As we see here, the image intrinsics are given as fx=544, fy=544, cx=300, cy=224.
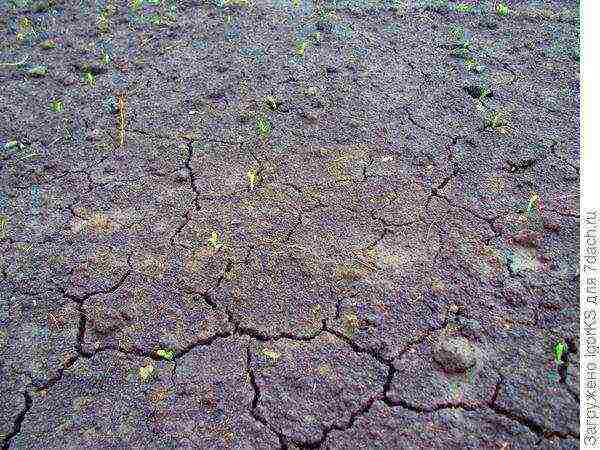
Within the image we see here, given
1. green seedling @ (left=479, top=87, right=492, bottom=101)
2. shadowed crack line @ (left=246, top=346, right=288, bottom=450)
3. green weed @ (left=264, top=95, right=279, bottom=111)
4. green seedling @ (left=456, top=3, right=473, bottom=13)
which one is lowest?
shadowed crack line @ (left=246, top=346, right=288, bottom=450)

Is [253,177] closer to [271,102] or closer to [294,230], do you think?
[294,230]

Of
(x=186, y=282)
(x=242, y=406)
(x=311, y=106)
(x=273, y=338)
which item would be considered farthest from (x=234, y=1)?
(x=242, y=406)

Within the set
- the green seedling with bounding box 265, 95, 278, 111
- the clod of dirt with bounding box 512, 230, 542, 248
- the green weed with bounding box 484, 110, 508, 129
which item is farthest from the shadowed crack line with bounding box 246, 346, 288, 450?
the green weed with bounding box 484, 110, 508, 129

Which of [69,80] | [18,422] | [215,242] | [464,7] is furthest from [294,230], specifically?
[464,7]

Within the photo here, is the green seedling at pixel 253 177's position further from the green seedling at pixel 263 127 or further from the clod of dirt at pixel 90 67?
the clod of dirt at pixel 90 67

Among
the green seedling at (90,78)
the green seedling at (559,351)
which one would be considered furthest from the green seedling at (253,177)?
the green seedling at (559,351)

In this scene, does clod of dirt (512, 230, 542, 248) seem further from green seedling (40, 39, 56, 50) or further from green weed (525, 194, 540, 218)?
green seedling (40, 39, 56, 50)

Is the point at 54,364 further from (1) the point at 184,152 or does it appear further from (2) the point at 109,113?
(2) the point at 109,113
